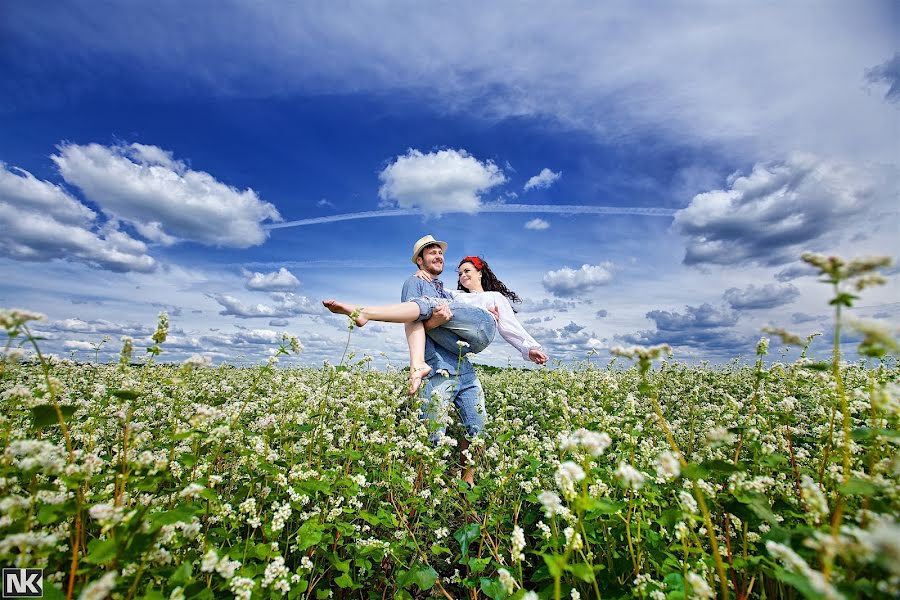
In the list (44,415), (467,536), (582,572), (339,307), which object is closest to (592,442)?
(582,572)

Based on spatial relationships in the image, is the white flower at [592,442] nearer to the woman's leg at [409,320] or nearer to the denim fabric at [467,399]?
the woman's leg at [409,320]

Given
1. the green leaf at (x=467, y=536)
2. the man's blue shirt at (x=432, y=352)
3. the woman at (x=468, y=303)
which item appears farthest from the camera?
the man's blue shirt at (x=432, y=352)

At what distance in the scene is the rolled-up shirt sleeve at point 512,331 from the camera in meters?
7.55

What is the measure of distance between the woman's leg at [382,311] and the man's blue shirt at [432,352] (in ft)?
1.50

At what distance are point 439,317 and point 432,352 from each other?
74 centimetres

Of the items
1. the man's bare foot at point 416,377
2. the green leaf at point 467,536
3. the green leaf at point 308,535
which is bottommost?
the green leaf at point 467,536

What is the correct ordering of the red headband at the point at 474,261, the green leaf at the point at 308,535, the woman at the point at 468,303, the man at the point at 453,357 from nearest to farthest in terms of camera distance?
the green leaf at the point at 308,535 → the woman at the point at 468,303 → the man at the point at 453,357 → the red headband at the point at 474,261

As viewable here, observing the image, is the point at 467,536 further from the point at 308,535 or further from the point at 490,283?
the point at 490,283

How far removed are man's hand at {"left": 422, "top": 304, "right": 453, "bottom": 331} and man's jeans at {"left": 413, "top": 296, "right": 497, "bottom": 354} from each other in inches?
2.7

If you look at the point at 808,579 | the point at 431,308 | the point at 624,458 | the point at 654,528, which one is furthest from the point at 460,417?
the point at 808,579

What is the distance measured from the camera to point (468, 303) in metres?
7.05

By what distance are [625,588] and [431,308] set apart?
408cm

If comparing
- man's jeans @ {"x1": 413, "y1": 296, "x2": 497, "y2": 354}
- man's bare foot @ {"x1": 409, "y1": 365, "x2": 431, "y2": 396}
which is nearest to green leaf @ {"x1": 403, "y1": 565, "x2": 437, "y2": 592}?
man's bare foot @ {"x1": 409, "y1": 365, "x2": 431, "y2": 396}

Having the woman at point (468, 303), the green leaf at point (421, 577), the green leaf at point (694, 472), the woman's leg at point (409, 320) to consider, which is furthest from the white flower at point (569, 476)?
the woman's leg at point (409, 320)
